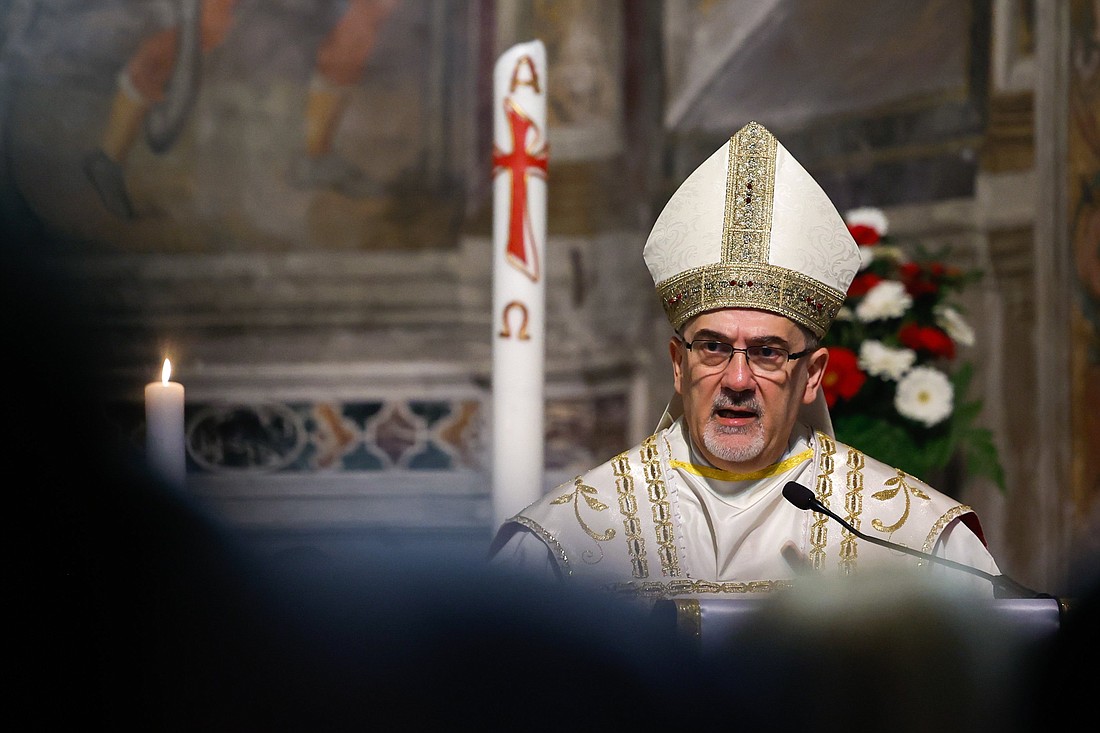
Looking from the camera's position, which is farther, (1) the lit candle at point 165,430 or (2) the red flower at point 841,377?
(2) the red flower at point 841,377

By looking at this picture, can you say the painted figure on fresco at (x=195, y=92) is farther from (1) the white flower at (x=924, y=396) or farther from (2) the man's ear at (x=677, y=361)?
(2) the man's ear at (x=677, y=361)

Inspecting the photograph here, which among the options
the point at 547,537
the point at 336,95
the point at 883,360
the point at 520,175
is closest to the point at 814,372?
the point at 547,537

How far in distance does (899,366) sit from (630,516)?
1504mm

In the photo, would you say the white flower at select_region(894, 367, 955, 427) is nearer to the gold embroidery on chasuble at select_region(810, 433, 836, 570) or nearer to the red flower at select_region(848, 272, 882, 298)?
the red flower at select_region(848, 272, 882, 298)

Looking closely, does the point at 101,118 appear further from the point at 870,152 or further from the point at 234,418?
the point at 870,152

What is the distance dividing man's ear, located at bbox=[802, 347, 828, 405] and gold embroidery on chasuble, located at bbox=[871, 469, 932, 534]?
23 cm

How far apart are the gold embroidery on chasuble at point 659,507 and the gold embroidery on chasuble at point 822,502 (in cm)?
28

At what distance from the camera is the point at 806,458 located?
248cm

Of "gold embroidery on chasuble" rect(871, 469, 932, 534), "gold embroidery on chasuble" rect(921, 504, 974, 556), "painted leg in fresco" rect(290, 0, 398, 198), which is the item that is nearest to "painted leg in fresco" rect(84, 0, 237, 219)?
"painted leg in fresco" rect(290, 0, 398, 198)

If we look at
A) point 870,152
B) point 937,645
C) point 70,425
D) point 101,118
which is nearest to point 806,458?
point 937,645

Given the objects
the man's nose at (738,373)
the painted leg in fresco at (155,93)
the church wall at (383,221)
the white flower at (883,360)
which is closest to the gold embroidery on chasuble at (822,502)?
the man's nose at (738,373)

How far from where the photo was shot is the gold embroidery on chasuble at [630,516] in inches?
94.2

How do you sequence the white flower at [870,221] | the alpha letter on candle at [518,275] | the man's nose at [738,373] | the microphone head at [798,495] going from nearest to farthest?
the microphone head at [798,495], the man's nose at [738,373], the alpha letter on candle at [518,275], the white flower at [870,221]

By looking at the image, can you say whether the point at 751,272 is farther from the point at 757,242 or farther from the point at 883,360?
the point at 883,360
